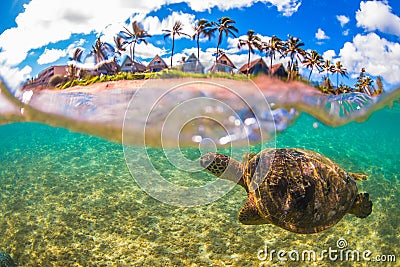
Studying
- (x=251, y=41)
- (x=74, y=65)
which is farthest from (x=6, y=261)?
(x=251, y=41)

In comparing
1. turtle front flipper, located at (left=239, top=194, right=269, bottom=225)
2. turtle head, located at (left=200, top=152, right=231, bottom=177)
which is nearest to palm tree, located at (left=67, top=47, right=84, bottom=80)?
turtle head, located at (left=200, top=152, right=231, bottom=177)

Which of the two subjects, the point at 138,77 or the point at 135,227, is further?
the point at 138,77

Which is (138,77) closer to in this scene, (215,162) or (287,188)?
(215,162)

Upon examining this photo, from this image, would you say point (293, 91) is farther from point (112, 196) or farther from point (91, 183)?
point (91, 183)

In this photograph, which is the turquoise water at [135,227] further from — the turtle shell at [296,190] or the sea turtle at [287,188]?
the turtle shell at [296,190]

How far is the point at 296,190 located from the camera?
469cm

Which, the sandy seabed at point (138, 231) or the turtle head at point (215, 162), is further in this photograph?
the sandy seabed at point (138, 231)

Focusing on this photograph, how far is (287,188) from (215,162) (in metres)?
1.24

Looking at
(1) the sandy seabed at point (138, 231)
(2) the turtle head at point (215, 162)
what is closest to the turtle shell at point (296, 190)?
(2) the turtle head at point (215, 162)

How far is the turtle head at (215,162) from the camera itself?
14.8 ft

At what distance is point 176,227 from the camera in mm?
10312

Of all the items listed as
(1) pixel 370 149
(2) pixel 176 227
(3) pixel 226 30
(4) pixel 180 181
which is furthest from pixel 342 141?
(2) pixel 176 227

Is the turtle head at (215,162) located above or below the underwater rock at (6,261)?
above

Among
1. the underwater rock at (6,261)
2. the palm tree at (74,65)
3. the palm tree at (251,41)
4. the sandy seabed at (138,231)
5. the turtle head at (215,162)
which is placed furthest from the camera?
the palm tree at (251,41)
